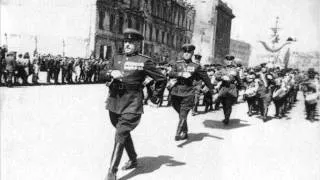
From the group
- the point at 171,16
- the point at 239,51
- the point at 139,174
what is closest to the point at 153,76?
the point at 139,174

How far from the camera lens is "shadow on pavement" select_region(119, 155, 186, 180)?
5.41m

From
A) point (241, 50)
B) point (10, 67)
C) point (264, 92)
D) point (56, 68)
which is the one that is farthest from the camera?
point (241, 50)

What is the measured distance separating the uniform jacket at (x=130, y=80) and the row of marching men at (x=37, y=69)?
9.40 m

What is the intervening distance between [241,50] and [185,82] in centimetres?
12654

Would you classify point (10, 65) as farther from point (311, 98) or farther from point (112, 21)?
point (112, 21)

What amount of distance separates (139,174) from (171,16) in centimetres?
4915

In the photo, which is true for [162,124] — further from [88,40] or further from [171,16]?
[171,16]

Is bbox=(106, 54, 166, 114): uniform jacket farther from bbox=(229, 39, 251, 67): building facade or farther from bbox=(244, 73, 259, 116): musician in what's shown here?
bbox=(229, 39, 251, 67): building facade

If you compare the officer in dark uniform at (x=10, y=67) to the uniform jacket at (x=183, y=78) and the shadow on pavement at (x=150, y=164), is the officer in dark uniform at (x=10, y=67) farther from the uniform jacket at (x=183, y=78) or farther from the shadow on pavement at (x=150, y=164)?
the shadow on pavement at (x=150, y=164)

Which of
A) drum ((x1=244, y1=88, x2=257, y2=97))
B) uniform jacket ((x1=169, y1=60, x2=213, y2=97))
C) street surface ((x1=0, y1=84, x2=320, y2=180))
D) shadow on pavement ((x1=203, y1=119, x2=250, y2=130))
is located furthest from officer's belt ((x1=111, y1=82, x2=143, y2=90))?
drum ((x1=244, y1=88, x2=257, y2=97))

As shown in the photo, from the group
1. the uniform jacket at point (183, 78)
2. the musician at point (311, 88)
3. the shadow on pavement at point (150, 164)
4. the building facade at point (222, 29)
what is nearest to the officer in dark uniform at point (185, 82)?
the uniform jacket at point (183, 78)

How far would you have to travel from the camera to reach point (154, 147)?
7.10 m

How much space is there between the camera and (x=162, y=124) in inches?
384

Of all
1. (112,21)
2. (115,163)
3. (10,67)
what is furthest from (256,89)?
(112,21)
